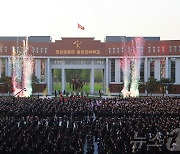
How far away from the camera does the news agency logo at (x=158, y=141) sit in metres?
12.9

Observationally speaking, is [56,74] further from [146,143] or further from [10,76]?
[146,143]

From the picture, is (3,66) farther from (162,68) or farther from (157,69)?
(162,68)

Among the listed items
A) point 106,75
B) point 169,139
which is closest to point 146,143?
point 169,139

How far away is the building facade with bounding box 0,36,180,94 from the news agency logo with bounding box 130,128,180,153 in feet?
98.4

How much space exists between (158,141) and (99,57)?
108ft

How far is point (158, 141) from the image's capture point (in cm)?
1367

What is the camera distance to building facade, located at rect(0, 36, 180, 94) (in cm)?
4534

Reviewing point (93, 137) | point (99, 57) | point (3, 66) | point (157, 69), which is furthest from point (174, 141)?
point (3, 66)

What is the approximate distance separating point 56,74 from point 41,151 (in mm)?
59762

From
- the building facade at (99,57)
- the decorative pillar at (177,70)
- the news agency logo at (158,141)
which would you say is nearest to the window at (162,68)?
the building facade at (99,57)

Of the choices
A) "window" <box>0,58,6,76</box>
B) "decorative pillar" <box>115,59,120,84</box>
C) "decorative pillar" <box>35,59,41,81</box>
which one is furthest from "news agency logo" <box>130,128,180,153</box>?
"window" <box>0,58,6,76</box>

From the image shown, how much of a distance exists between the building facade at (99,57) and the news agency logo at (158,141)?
98.4 feet

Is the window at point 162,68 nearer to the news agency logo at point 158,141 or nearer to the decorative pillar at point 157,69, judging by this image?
the decorative pillar at point 157,69

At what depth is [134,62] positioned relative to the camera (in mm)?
45094
